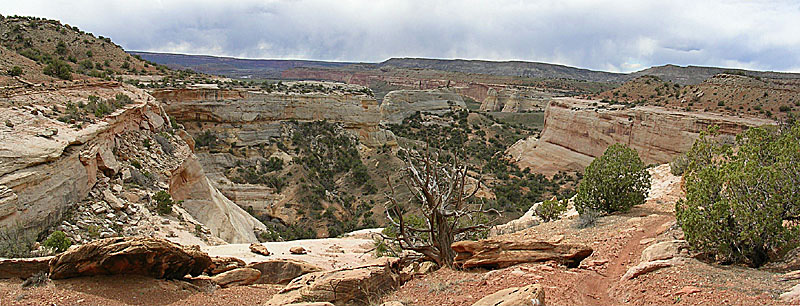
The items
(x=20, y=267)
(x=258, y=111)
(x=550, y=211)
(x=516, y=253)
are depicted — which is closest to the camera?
(x=20, y=267)

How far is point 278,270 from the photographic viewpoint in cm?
941

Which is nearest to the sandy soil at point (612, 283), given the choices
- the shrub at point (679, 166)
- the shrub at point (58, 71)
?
the shrub at point (679, 166)

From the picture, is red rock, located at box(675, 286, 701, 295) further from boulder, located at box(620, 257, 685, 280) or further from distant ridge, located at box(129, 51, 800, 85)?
distant ridge, located at box(129, 51, 800, 85)

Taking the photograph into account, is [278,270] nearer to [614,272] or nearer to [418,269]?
[418,269]

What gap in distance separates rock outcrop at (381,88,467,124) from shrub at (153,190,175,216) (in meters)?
40.3

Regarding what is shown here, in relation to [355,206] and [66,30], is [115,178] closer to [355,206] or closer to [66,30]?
[355,206]

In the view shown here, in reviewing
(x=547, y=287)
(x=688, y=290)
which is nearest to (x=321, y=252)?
(x=547, y=287)

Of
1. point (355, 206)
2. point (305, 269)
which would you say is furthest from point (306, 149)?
point (305, 269)

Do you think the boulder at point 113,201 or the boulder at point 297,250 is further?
the boulder at point 297,250

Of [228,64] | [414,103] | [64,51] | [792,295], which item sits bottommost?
[792,295]

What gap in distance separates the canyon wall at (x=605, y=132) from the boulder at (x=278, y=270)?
27392 millimetres

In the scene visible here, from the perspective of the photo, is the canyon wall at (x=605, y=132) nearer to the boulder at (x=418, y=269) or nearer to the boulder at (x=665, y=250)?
the boulder at (x=665, y=250)

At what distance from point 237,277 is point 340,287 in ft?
10.0

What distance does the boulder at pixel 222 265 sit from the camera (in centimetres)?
881
